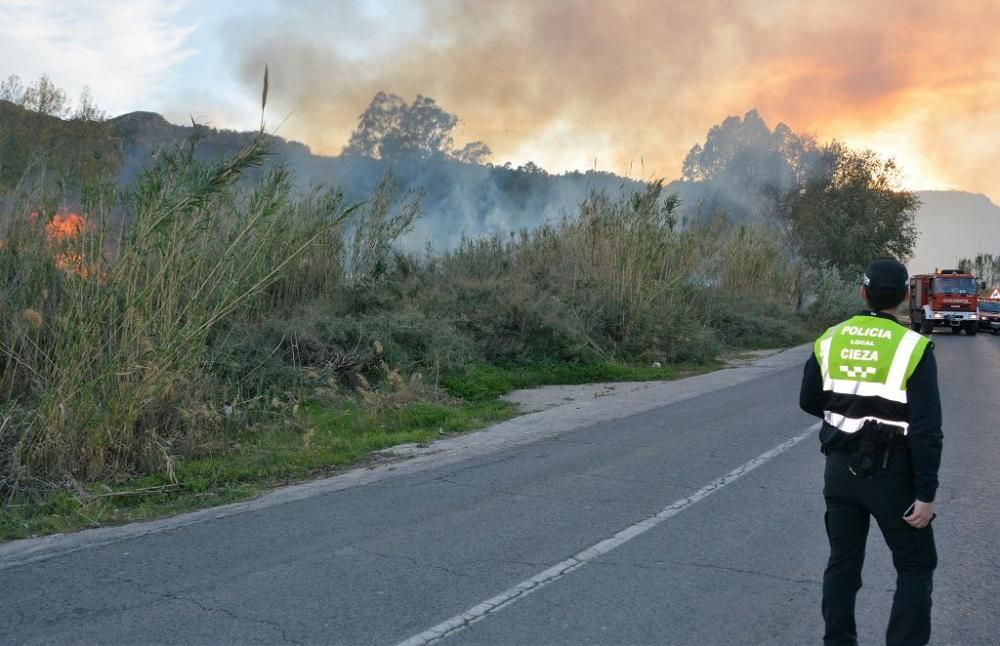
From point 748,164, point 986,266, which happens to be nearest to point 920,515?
point 748,164

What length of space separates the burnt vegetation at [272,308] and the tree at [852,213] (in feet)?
55.8

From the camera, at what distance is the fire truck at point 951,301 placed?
108ft

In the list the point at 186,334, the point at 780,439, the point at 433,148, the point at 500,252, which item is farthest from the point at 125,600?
the point at 433,148

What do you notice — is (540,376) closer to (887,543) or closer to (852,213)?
(887,543)

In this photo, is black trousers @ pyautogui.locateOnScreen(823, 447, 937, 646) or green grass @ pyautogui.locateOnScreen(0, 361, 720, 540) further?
green grass @ pyautogui.locateOnScreen(0, 361, 720, 540)

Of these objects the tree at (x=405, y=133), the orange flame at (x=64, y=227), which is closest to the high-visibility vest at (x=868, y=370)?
the orange flame at (x=64, y=227)

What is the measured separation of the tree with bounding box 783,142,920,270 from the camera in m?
43.5

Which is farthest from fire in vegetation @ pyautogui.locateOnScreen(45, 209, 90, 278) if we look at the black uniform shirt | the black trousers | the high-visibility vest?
the black uniform shirt

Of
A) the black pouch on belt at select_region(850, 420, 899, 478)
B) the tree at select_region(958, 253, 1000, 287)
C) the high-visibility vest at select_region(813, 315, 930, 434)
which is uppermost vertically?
the tree at select_region(958, 253, 1000, 287)

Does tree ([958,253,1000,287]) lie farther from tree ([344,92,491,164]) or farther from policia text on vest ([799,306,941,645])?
policia text on vest ([799,306,941,645])

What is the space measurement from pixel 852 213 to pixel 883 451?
45130 mm

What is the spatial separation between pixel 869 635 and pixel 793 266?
33.2 meters

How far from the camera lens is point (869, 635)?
13.0 ft

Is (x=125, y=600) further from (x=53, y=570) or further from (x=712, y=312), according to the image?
(x=712, y=312)
